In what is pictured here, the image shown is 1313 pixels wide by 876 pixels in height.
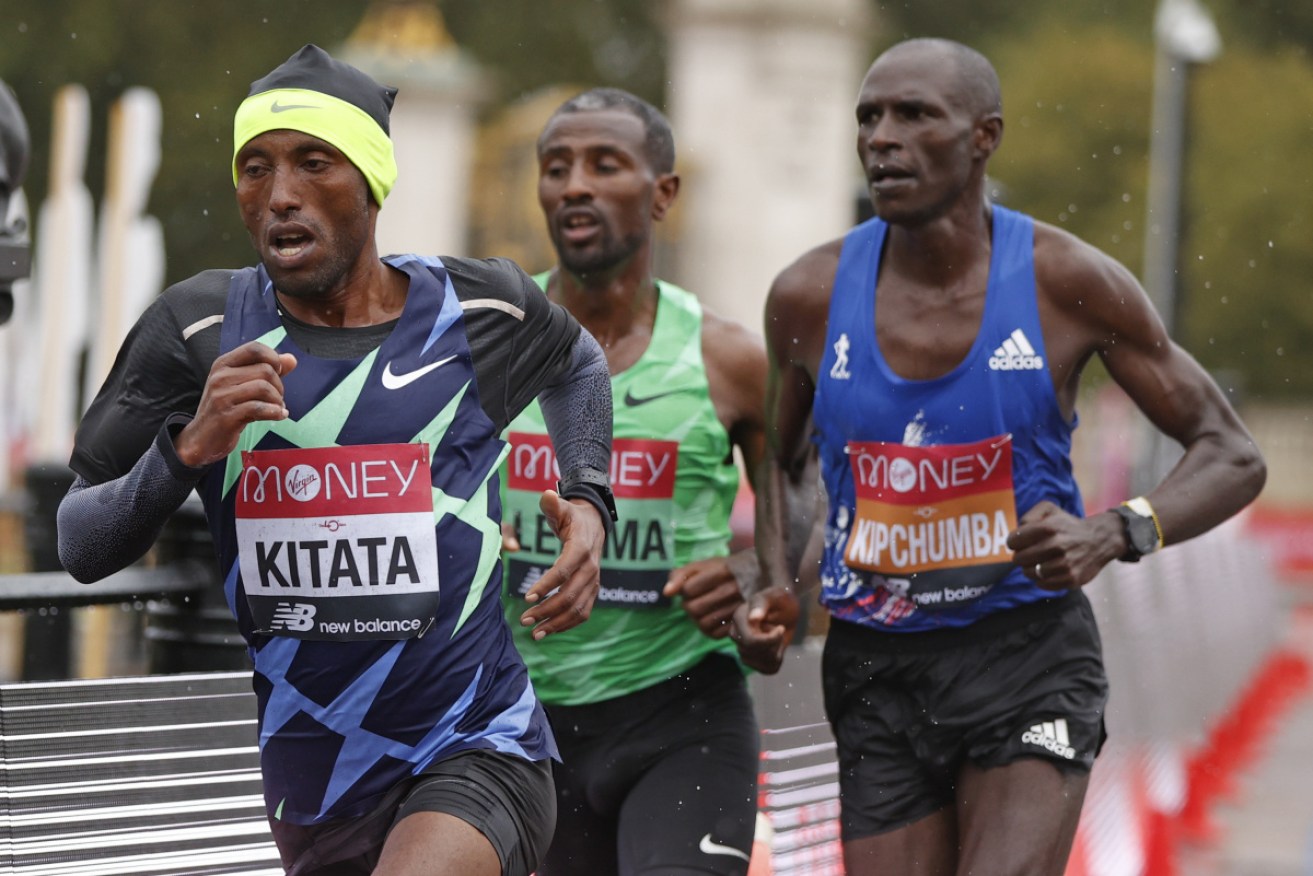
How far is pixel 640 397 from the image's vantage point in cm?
526

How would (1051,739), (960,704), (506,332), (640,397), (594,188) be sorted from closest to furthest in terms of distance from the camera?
(506,332) < (1051,739) < (960,704) < (640,397) < (594,188)

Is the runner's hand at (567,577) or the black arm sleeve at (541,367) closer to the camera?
the runner's hand at (567,577)

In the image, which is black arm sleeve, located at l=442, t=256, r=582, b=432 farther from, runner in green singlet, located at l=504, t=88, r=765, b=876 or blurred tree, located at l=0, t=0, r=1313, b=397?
blurred tree, located at l=0, t=0, r=1313, b=397

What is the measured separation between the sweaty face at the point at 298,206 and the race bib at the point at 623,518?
1.44m

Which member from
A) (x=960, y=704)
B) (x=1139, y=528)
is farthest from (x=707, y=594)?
(x=1139, y=528)

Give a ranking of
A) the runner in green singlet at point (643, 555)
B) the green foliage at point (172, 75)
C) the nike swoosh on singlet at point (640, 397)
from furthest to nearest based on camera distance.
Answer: the green foliage at point (172, 75) → the nike swoosh on singlet at point (640, 397) → the runner in green singlet at point (643, 555)

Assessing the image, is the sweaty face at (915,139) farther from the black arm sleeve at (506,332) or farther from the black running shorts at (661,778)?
the black running shorts at (661,778)

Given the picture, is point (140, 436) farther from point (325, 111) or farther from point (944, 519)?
point (944, 519)

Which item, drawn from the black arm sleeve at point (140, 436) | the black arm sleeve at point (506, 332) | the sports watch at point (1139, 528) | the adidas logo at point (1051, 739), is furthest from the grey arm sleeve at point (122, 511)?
the sports watch at point (1139, 528)

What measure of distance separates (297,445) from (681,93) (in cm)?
2306

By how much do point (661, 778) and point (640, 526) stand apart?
66 cm

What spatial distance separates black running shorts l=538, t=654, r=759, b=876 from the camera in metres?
4.79

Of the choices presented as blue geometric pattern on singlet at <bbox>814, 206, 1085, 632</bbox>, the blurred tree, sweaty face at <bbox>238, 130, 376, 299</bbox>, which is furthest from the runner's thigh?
the blurred tree

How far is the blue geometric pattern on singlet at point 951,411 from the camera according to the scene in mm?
4770
